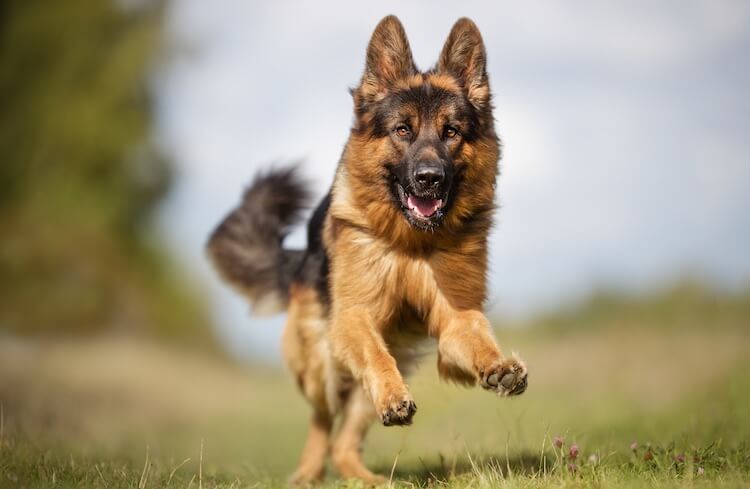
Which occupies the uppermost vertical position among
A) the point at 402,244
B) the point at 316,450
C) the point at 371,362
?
the point at 402,244

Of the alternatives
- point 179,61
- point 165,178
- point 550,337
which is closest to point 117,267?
point 165,178

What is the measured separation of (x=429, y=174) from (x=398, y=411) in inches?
61.0

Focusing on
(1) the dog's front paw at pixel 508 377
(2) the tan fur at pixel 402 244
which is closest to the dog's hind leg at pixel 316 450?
(2) the tan fur at pixel 402 244

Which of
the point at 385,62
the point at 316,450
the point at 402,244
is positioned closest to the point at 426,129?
the point at 385,62

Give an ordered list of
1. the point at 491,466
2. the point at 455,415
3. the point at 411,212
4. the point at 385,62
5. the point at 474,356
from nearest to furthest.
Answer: the point at 491,466, the point at 474,356, the point at 411,212, the point at 385,62, the point at 455,415

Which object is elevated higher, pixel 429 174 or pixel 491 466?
pixel 429 174

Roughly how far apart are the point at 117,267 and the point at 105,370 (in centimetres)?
388

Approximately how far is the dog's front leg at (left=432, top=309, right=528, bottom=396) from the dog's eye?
4.13 feet

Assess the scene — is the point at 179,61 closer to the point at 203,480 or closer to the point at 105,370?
the point at 105,370

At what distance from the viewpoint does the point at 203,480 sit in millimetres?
5180

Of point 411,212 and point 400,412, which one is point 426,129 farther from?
point 400,412

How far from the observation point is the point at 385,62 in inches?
226

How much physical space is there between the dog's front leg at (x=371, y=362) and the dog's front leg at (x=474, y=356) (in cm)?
42

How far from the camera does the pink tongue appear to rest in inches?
210
